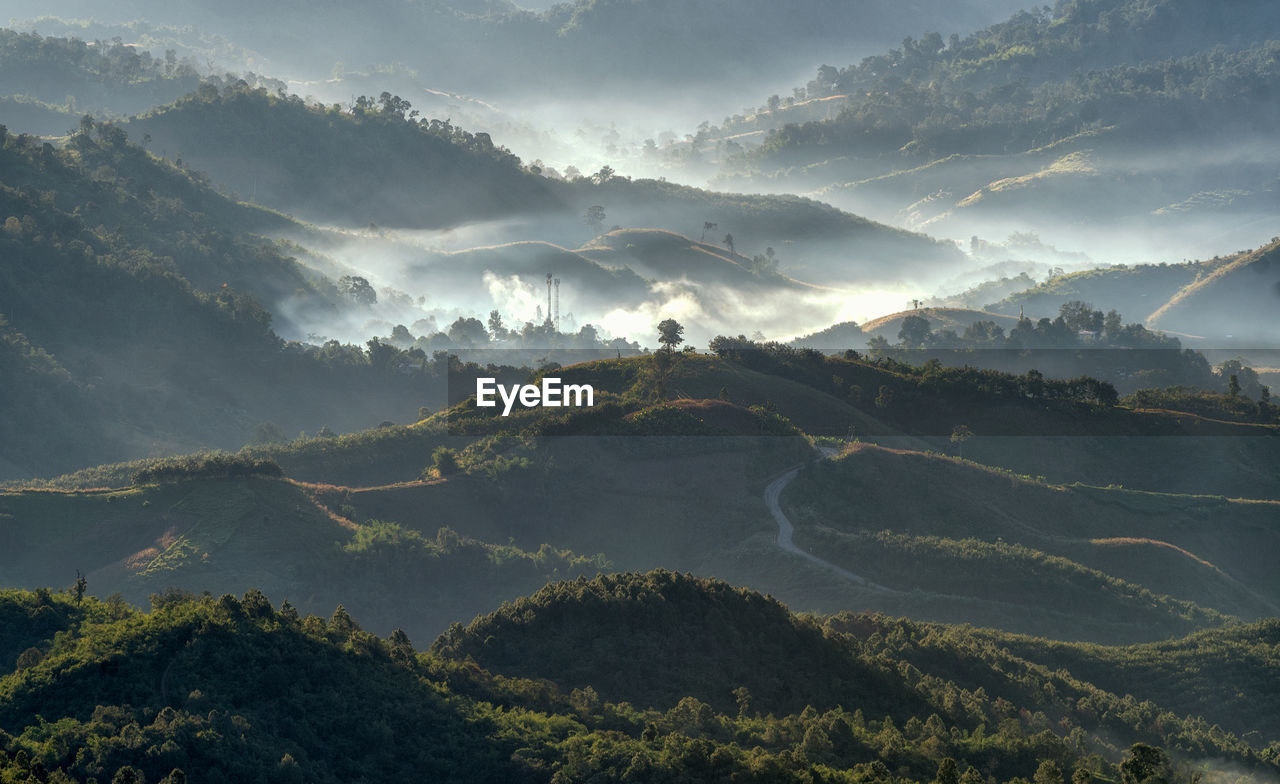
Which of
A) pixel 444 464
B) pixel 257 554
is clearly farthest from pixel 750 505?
pixel 257 554

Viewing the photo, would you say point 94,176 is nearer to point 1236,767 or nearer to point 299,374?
point 299,374

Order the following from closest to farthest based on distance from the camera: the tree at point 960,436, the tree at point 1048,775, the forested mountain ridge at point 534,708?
the tree at point 1048,775, the forested mountain ridge at point 534,708, the tree at point 960,436

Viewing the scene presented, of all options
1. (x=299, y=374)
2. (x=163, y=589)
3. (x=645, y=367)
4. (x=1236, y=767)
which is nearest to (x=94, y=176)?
(x=299, y=374)

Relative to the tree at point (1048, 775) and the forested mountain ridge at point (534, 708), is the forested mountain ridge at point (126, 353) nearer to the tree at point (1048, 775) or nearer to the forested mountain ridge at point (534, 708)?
the forested mountain ridge at point (534, 708)

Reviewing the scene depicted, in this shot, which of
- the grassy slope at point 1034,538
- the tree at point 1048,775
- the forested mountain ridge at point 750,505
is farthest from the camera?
the forested mountain ridge at point 750,505

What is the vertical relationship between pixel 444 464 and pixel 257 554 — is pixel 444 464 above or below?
above

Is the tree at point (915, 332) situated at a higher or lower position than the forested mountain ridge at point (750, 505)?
higher

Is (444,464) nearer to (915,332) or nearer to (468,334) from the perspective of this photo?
(468,334)

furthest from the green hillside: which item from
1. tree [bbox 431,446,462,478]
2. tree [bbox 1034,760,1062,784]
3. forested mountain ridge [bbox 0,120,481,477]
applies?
forested mountain ridge [bbox 0,120,481,477]

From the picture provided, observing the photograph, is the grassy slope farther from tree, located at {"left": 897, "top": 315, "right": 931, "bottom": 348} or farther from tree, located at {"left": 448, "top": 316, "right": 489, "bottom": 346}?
tree, located at {"left": 448, "top": 316, "right": 489, "bottom": 346}

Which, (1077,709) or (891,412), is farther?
(891,412)

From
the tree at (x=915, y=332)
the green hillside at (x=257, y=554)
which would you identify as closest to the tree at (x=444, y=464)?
the green hillside at (x=257, y=554)
